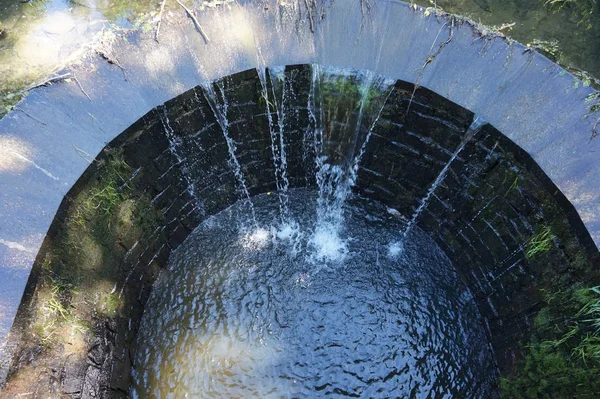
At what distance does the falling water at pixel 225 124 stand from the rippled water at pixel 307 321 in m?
0.50

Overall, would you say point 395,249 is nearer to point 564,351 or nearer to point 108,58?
point 564,351

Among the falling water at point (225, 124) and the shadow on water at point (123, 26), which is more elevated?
the shadow on water at point (123, 26)

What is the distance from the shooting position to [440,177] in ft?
14.5

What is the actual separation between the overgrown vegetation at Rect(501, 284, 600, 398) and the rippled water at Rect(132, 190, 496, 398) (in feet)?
1.80

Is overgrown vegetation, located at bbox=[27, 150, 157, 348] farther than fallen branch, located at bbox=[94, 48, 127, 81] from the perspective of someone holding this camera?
No

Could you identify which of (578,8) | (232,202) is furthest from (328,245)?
(578,8)

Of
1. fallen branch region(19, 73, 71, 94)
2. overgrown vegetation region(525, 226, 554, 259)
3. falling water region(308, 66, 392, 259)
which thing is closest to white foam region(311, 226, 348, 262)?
falling water region(308, 66, 392, 259)

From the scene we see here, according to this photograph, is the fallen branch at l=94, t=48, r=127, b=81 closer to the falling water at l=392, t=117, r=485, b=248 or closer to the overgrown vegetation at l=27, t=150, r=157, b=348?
the overgrown vegetation at l=27, t=150, r=157, b=348

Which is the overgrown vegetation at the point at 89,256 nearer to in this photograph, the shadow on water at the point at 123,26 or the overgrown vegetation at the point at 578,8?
the shadow on water at the point at 123,26

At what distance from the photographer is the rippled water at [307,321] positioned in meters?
3.88

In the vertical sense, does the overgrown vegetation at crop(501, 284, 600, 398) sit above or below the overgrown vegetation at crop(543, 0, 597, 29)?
below

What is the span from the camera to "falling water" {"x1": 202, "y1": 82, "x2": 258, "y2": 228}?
162 inches

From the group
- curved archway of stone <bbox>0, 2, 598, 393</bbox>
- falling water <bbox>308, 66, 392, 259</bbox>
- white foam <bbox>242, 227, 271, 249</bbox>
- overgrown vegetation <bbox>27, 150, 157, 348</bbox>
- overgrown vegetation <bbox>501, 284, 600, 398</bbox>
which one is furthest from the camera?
white foam <bbox>242, 227, 271, 249</bbox>

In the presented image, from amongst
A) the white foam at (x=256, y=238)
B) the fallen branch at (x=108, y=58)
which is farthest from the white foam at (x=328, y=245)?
the fallen branch at (x=108, y=58)
